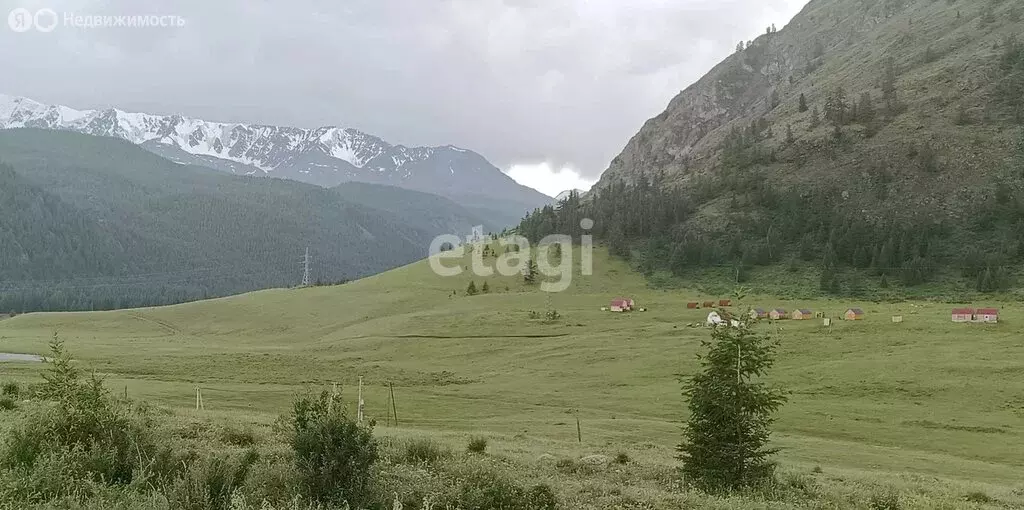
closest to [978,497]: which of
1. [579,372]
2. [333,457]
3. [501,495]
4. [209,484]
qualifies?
[501,495]

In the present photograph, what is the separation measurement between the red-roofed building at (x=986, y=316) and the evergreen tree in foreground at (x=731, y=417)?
6163 centimetres

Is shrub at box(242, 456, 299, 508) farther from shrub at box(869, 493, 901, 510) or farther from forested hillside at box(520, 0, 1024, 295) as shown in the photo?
forested hillside at box(520, 0, 1024, 295)

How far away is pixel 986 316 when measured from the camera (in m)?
63.1

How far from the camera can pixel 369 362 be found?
62469mm

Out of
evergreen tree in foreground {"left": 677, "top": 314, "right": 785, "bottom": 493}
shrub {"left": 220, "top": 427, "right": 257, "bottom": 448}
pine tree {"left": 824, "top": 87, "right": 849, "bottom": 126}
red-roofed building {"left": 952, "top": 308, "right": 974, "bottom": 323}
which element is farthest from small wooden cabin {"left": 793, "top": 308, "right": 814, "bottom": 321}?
pine tree {"left": 824, "top": 87, "right": 849, "bottom": 126}

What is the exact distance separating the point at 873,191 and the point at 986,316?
74.9 metres

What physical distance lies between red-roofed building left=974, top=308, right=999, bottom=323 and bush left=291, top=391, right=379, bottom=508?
7185 centimetres

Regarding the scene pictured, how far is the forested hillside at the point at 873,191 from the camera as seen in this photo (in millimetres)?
107125

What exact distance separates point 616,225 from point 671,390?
90381mm

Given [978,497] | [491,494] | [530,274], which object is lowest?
[978,497]

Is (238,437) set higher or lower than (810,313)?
lower

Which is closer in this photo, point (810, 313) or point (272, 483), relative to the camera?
point (272, 483)

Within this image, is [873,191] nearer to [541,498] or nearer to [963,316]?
[963,316]

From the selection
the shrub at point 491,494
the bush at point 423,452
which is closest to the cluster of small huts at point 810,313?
the bush at point 423,452
